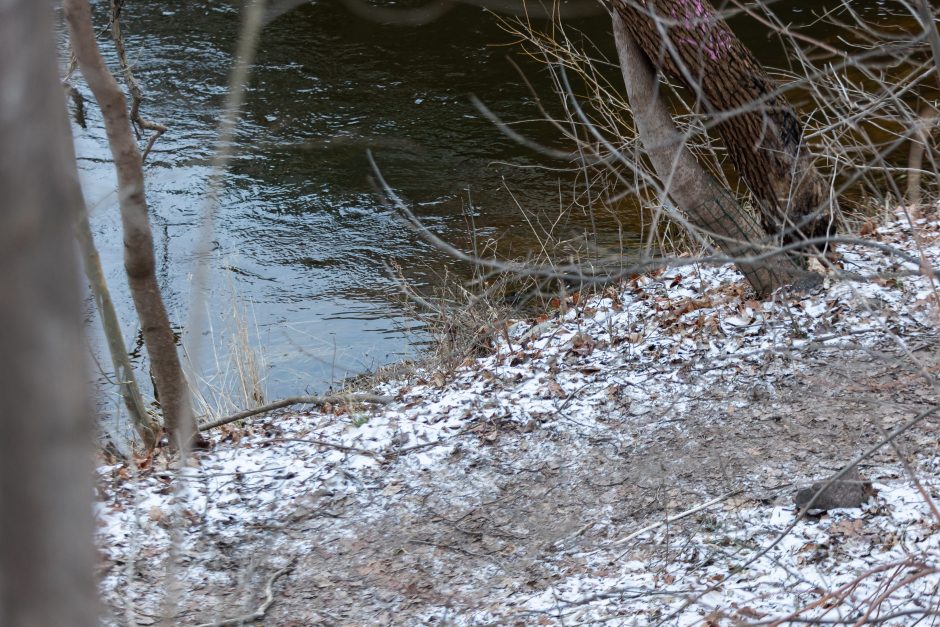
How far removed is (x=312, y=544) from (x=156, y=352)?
143 centimetres

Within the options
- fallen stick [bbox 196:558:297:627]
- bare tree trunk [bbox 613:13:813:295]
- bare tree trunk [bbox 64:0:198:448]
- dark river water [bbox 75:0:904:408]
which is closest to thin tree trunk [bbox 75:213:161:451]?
bare tree trunk [bbox 64:0:198:448]

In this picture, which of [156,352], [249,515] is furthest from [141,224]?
[249,515]

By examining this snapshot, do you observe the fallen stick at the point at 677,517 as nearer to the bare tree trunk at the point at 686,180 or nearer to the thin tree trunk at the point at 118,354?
the bare tree trunk at the point at 686,180

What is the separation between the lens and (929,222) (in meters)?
6.45

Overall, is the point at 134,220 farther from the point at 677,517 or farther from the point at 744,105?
the point at 744,105

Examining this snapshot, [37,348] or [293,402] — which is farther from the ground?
[37,348]

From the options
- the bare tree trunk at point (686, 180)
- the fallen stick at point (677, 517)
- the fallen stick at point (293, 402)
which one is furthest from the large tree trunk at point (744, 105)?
the fallen stick at point (293, 402)

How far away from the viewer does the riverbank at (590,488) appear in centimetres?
347

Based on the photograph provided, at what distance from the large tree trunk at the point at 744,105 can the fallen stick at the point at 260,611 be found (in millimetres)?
3448

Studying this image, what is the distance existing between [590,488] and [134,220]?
2539 mm

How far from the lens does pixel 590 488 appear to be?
435 cm

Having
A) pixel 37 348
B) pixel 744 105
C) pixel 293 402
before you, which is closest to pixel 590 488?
pixel 293 402

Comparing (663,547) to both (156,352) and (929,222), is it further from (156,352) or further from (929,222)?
(929,222)

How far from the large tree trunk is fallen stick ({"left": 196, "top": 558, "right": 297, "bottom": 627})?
136 inches
